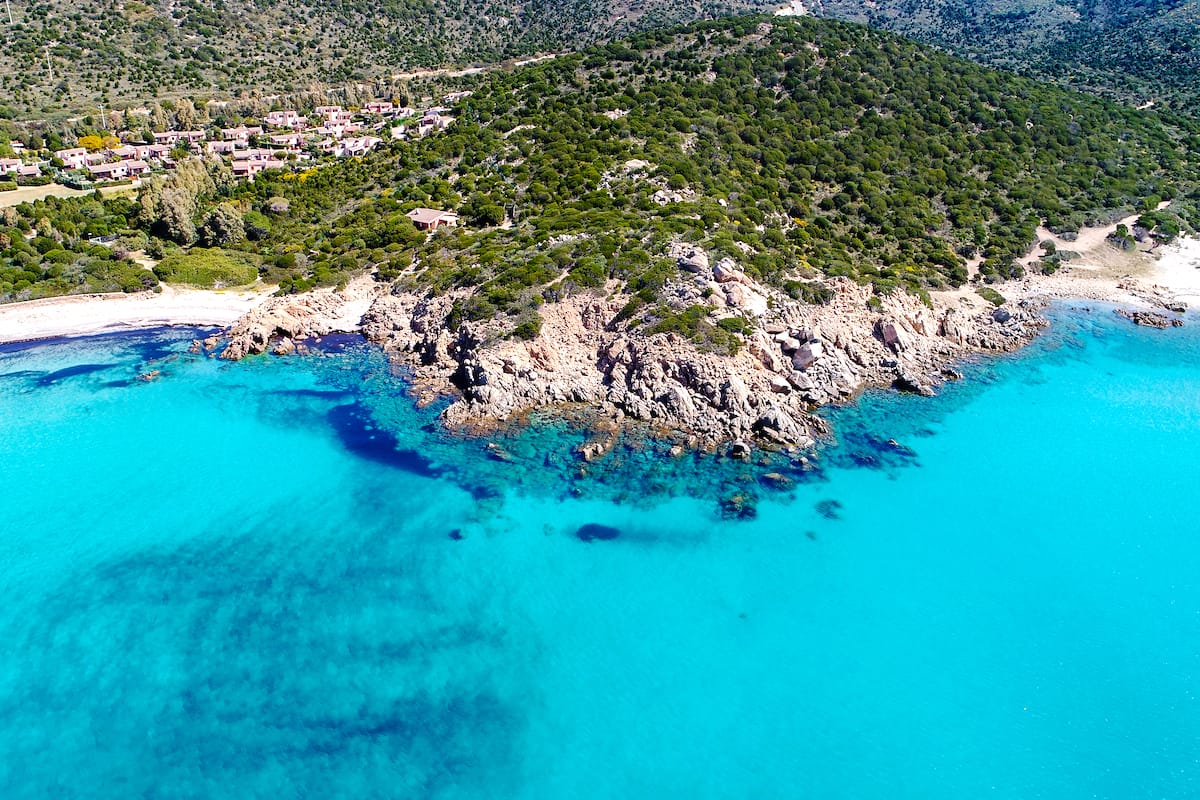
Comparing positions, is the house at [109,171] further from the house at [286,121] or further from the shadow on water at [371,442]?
the shadow on water at [371,442]

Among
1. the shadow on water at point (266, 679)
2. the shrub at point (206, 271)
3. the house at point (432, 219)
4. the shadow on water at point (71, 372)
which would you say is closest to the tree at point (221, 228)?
the shrub at point (206, 271)

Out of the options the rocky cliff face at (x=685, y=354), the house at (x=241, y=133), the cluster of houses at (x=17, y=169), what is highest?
the house at (x=241, y=133)

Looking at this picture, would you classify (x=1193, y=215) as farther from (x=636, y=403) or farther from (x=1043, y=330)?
(x=636, y=403)

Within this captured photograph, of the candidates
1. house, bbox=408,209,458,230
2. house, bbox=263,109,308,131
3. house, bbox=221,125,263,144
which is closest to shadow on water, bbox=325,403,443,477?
house, bbox=408,209,458,230

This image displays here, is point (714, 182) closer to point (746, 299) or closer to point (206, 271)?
point (746, 299)

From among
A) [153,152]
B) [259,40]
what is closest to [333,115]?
[153,152]

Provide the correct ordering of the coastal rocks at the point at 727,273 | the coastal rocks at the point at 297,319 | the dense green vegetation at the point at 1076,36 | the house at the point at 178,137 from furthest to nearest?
the dense green vegetation at the point at 1076,36 → the house at the point at 178,137 → the coastal rocks at the point at 297,319 → the coastal rocks at the point at 727,273

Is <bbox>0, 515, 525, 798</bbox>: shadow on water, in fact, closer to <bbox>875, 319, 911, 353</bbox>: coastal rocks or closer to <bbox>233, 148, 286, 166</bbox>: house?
<bbox>875, 319, 911, 353</bbox>: coastal rocks
